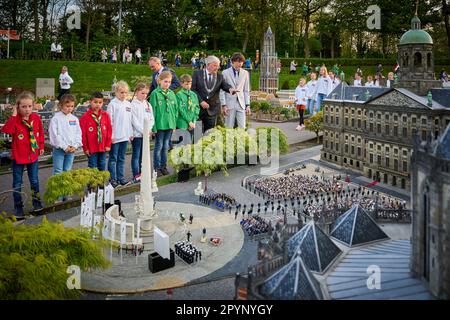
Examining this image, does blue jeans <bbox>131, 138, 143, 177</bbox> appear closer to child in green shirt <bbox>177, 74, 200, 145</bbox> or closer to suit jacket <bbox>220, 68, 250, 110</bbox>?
child in green shirt <bbox>177, 74, 200, 145</bbox>

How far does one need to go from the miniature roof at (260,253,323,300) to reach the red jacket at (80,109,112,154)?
16058mm

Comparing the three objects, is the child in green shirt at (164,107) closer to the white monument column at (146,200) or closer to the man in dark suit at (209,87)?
the man in dark suit at (209,87)

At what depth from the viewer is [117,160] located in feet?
97.0

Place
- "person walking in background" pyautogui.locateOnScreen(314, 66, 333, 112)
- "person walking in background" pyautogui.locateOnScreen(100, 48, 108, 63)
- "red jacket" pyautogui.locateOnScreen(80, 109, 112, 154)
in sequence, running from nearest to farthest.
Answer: "red jacket" pyautogui.locateOnScreen(80, 109, 112, 154)
"person walking in background" pyautogui.locateOnScreen(314, 66, 333, 112)
"person walking in background" pyautogui.locateOnScreen(100, 48, 108, 63)

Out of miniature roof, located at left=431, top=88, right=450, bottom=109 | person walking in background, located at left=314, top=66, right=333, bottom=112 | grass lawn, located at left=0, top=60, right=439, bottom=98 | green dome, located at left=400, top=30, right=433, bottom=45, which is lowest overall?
miniature roof, located at left=431, top=88, right=450, bottom=109

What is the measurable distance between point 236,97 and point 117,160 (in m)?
10.3

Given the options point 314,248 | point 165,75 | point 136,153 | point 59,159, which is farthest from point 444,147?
point 136,153

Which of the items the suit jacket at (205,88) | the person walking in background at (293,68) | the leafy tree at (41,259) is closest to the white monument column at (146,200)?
the leafy tree at (41,259)

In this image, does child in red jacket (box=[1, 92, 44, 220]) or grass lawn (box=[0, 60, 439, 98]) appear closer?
child in red jacket (box=[1, 92, 44, 220])

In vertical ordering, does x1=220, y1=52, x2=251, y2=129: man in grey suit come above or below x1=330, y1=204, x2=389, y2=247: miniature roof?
above

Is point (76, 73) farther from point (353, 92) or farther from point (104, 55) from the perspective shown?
point (353, 92)

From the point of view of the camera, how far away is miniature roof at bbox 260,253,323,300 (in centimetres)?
1304

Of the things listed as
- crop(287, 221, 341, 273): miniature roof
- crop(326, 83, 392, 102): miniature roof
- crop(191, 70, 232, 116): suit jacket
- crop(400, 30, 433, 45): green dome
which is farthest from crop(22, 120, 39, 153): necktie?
crop(400, 30, 433, 45): green dome
